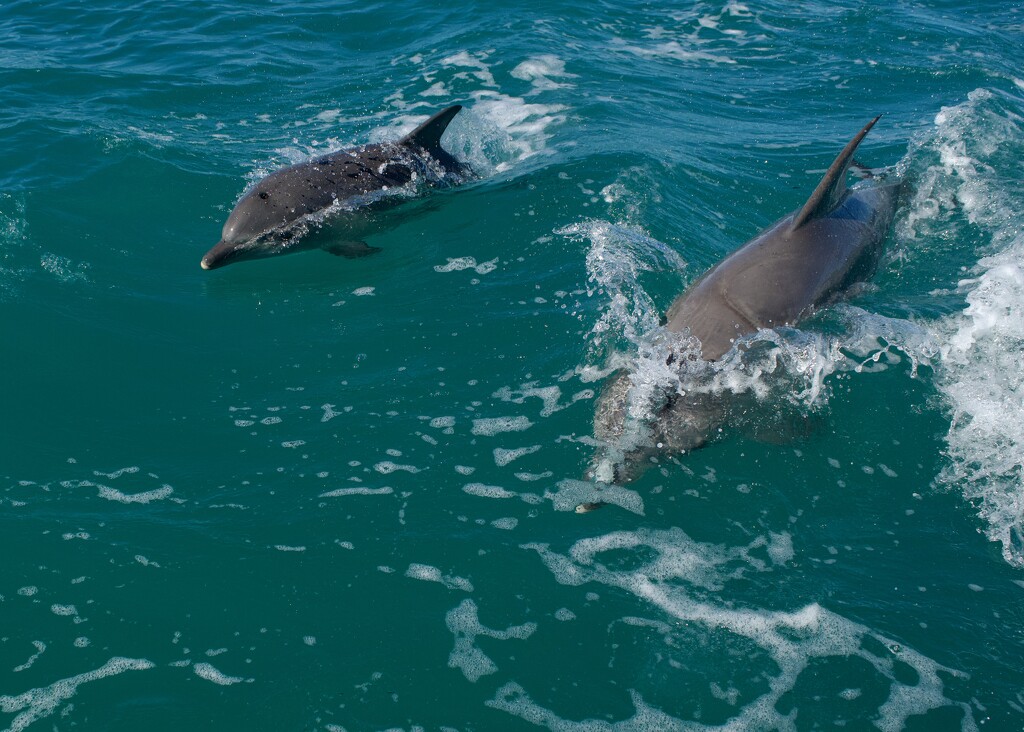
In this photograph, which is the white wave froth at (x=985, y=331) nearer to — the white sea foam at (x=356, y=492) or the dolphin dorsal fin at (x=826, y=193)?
the dolphin dorsal fin at (x=826, y=193)

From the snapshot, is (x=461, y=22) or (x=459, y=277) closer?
(x=459, y=277)

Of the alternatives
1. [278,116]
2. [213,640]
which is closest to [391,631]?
[213,640]

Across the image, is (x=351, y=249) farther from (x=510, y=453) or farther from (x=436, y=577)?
(x=436, y=577)

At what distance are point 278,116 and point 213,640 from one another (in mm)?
11050

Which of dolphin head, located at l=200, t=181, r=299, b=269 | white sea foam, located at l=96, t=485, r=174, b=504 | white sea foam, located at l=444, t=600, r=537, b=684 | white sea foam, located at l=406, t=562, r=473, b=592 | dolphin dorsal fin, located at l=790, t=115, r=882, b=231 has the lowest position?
white sea foam, located at l=444, t=600, r=537, b=684

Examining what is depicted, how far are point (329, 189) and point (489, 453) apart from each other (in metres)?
5.36

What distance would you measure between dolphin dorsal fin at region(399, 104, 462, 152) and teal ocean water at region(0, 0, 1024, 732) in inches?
33.1

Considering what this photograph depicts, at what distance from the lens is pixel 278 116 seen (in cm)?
1542

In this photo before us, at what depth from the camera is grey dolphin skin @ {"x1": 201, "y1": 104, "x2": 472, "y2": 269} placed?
11227mm

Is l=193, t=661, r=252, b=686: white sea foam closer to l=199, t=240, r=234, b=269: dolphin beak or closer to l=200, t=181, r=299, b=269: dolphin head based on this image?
l=199, t=240, r=234, b=269: dolphin beak

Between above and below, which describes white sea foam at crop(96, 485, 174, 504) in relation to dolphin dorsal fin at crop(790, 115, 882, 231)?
below

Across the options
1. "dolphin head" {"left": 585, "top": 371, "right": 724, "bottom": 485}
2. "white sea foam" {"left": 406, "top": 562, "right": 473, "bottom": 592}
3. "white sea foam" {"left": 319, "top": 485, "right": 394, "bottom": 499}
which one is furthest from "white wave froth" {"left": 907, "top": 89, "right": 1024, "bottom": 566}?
"white sea foam" {"left": 319, "top": 485, "right": 394, "bottom": 499}

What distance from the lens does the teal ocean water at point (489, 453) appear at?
642 cm

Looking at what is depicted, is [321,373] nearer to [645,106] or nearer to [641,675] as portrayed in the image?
[641,675]
